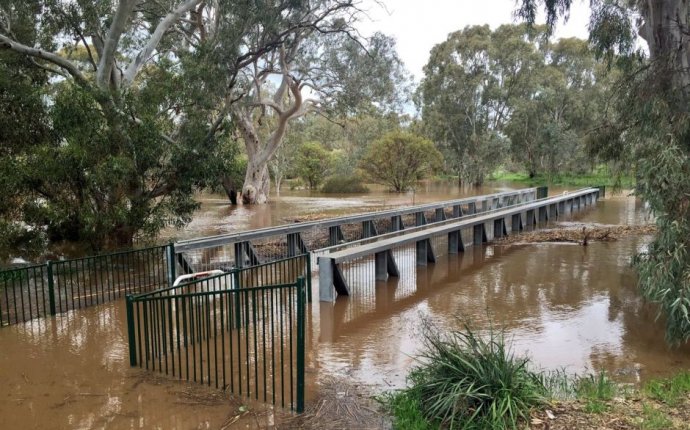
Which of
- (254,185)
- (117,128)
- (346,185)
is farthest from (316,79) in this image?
(117,128)

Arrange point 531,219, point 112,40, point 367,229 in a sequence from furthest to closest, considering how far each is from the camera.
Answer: point 531,219 → point 367,229 → point 112,40

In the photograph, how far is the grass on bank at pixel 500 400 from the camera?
3.86 m

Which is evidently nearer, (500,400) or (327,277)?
(500,400)

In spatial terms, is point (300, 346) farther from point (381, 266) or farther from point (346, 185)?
point (346, 185)

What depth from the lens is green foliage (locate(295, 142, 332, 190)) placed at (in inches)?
1941

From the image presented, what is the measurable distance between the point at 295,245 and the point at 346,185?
106 ft

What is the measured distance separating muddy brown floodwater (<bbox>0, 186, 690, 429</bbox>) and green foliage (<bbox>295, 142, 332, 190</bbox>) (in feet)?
126

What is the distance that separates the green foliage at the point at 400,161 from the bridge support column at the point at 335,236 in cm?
2690

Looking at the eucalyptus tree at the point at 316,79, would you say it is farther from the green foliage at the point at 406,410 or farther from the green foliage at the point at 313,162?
the green foliage at the point at 406,410

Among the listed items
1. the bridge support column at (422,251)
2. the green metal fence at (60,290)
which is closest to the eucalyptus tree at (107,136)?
the green metal fence at (60,290)

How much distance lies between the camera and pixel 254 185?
34.3 meters

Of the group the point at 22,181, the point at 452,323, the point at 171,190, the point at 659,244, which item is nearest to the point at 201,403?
the point at 452,323

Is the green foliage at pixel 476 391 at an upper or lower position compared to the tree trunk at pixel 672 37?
lower

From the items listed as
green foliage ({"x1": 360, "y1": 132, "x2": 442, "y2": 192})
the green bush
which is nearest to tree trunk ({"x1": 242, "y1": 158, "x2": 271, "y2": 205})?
green foliage ({"x1": 360, "y1": 132, "x2": 442, "y2": 192})
